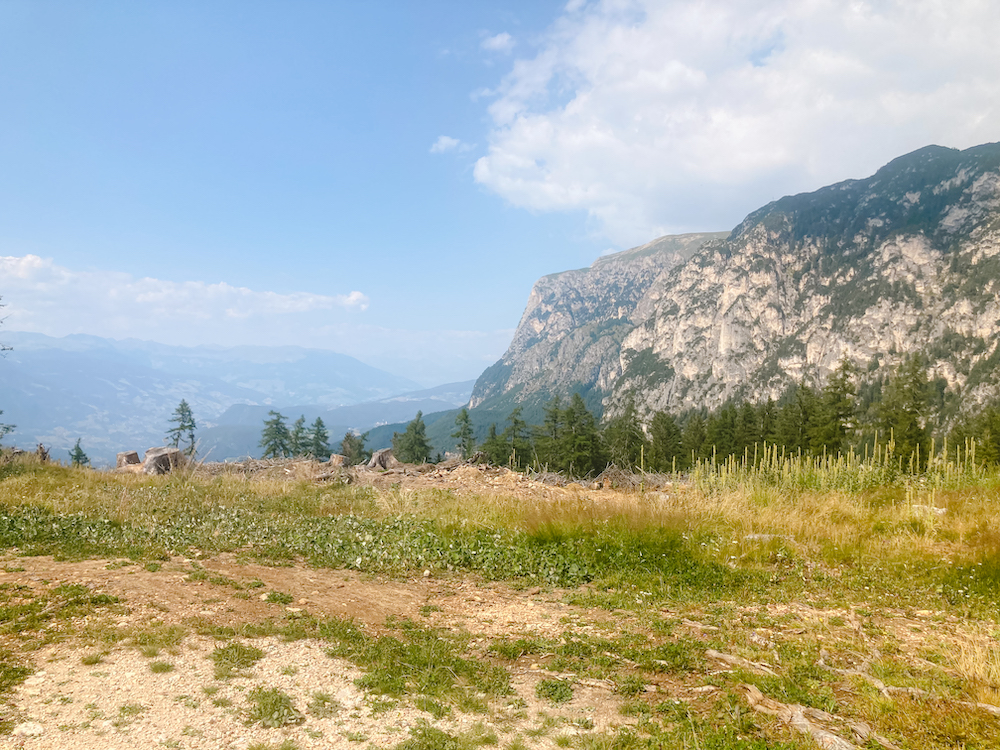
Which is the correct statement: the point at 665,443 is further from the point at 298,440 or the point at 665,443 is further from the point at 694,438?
the point at 298,440

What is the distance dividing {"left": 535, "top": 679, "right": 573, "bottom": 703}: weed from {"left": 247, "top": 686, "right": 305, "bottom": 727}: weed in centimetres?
214

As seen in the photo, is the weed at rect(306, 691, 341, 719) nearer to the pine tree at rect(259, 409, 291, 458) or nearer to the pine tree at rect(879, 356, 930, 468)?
the pine tree at rect(879, 356, 930, 468)

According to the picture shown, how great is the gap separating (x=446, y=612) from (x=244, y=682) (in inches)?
115

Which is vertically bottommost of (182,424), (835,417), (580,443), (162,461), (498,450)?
(498,450)

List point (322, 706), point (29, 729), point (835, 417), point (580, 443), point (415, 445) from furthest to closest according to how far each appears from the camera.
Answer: point (415, 445)
point (580, 443)
point (835, 417)
point (322, 706)
point (29, 729)

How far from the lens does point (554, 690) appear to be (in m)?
5.04

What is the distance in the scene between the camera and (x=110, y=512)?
1112cm

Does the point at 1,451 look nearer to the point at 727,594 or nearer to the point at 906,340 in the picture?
the point at 727,594

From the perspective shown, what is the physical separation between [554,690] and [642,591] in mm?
3676

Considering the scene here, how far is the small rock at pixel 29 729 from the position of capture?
3930 millimetres

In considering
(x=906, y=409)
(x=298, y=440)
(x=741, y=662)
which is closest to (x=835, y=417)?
(x=906, y=409)

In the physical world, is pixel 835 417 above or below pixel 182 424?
above

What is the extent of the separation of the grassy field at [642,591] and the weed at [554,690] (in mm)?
24

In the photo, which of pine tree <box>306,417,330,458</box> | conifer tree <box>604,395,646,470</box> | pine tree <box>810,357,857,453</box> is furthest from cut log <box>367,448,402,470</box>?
pine tree <box>306,417,330,458</box>
